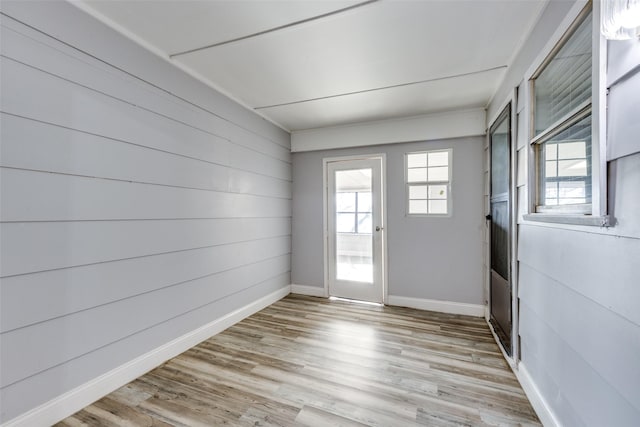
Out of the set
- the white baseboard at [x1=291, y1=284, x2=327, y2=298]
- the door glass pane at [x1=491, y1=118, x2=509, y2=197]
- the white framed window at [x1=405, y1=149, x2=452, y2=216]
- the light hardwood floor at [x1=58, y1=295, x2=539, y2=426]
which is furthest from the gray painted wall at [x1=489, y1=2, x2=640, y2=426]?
the white baseboard at [x1=291, y1=284, x2=327, y2=298]

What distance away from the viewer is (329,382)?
79.7 inches

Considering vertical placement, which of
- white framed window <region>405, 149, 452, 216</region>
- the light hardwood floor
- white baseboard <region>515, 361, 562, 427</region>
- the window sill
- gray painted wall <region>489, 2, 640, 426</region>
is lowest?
the light hardwood floor

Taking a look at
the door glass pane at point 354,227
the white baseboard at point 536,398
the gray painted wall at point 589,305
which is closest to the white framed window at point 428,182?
the door glass pane at point 354,227

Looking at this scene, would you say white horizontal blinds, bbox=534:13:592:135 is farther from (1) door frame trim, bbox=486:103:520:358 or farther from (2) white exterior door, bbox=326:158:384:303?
(2) white exterior door, bbox=326:158:384:303

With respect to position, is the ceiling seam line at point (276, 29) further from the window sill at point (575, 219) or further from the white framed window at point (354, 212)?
the white framed window at point (354, 212)

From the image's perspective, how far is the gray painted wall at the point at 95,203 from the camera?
4.83 ft

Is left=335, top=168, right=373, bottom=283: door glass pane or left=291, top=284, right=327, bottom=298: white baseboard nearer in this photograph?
left=335, top=168, right=373, bottom=283: door glass pane

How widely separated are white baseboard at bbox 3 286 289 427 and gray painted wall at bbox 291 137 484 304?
1907 millimetres

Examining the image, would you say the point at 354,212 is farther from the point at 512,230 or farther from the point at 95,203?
the point at 95,203

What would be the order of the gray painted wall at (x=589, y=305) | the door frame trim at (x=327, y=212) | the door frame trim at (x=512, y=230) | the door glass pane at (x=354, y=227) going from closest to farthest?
the gray painted wall at (x=589, y=305) → the door frame trim at (x=512, y=230) → the door frame trim at (x=327, y=212) → the door glass pane at (x=354, y=227)

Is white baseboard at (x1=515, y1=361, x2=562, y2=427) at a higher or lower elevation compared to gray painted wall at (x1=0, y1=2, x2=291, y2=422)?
lower

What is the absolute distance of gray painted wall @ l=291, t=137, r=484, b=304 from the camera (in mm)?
3367

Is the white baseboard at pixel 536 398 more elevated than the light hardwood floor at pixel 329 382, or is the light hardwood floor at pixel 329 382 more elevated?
the white baseboard at pixel 536 398

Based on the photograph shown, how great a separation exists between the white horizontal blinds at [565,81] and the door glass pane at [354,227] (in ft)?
7.40
